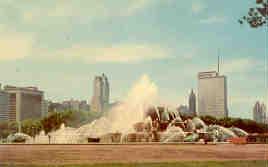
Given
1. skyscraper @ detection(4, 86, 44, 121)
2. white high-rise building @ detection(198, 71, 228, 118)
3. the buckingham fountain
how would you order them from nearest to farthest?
white high-rise building @ detection(198, 71, 228, 118)
skyscraper @ detection(4, 86, 44, 121)
the buckingham fountain

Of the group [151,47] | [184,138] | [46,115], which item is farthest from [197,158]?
[46,115]

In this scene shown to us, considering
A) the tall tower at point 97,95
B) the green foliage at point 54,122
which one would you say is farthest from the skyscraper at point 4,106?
the tall tower at point 97,95

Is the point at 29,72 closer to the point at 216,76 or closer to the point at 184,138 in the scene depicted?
the point at 216,76

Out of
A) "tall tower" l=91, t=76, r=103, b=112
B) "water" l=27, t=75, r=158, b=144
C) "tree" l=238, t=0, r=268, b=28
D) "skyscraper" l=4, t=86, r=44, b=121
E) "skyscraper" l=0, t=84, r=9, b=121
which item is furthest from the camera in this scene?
"water" l=27, t=75, r=158, b=144

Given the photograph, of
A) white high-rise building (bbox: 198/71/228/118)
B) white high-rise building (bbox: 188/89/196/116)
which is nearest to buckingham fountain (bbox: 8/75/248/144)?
white high-rise building (bbox: 188/89/196/116)

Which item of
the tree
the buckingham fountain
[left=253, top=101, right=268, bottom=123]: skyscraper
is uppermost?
the tree

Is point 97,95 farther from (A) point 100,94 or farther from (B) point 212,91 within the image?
(B) point 212,91

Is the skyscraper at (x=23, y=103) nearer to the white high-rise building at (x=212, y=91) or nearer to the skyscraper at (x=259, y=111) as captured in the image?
the white high-rise building at (x=212, y=91)

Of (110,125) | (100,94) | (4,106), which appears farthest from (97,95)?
(110,125)

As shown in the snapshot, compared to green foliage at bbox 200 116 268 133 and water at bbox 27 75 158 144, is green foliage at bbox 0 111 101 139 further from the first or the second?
green foliage at bbox 200 116 268 133
